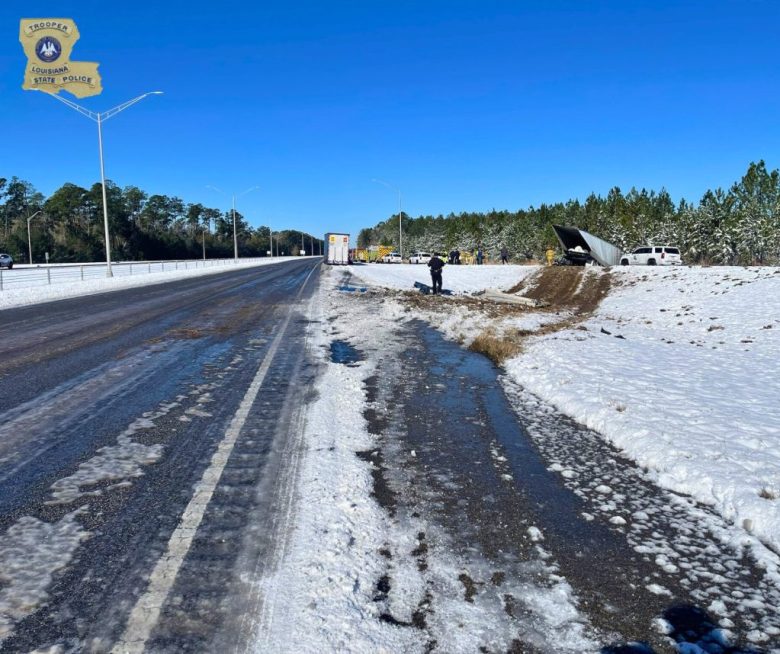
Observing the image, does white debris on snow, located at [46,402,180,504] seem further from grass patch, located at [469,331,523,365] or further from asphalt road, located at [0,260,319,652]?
grass patch, located at [469,331,523,365]

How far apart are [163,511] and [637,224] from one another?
266 ft

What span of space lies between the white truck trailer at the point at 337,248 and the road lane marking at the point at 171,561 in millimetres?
60051

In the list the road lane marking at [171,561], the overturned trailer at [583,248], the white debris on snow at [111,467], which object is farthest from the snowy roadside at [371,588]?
the overturned trailer at [583,248]

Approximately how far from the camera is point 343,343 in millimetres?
11086

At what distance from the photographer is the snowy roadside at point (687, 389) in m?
4.30

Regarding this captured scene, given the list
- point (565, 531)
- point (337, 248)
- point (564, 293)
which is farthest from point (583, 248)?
point (565, 531)

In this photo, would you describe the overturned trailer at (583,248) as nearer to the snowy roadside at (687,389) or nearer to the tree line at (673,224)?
the snowy roadside at (687,389)

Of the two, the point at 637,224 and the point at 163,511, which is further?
the point at 637,224

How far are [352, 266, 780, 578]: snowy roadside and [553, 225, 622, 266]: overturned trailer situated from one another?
16013mm

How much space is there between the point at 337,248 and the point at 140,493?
62.0m

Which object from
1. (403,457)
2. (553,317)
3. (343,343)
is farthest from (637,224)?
(403,457)

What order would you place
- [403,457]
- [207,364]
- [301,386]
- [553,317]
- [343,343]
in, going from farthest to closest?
[553,317]
[343,343]
[207,364]
[301,386]
[403,457]

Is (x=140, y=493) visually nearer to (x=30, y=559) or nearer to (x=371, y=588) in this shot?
(x=30, y=559)

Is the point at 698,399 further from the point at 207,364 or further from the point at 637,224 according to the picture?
the point at 637,224
